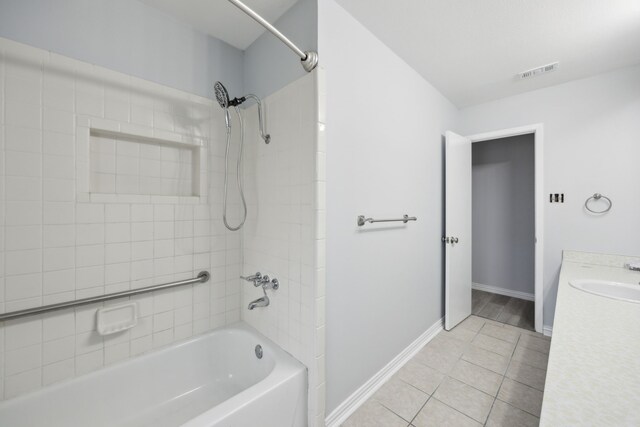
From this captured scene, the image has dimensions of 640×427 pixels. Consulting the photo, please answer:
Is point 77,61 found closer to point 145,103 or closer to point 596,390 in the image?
point 145,103

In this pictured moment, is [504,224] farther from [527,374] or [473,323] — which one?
[527,374]

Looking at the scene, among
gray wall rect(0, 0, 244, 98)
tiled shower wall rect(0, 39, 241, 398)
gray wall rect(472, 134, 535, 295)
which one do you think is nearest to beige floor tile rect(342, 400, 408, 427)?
tiled shower wall rect(0, 39, 241, 398)

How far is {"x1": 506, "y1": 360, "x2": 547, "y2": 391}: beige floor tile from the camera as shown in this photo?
173 centimetres

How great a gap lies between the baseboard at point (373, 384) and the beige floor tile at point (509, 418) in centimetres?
61

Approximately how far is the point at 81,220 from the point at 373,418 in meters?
1.94

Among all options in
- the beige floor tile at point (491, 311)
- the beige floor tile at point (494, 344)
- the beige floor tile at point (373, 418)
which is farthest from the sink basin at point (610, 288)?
the beige floor tile at point (373, 418)

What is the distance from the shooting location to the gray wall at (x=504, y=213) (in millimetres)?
3287

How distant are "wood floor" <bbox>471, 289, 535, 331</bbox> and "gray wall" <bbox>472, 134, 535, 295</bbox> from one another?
0.88 ft

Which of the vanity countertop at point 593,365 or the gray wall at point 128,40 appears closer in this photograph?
the vanity countertop at point 593,365

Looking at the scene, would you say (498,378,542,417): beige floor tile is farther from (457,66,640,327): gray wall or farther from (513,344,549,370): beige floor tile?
(457,66,640,327): gray wall

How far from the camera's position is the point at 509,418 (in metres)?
1.46

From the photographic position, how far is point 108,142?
4.53 ft

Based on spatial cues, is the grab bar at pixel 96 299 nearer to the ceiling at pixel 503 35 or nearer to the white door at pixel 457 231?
the ceiling at pixel 503 35

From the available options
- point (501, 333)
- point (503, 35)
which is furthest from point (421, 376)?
point (503, 35)
